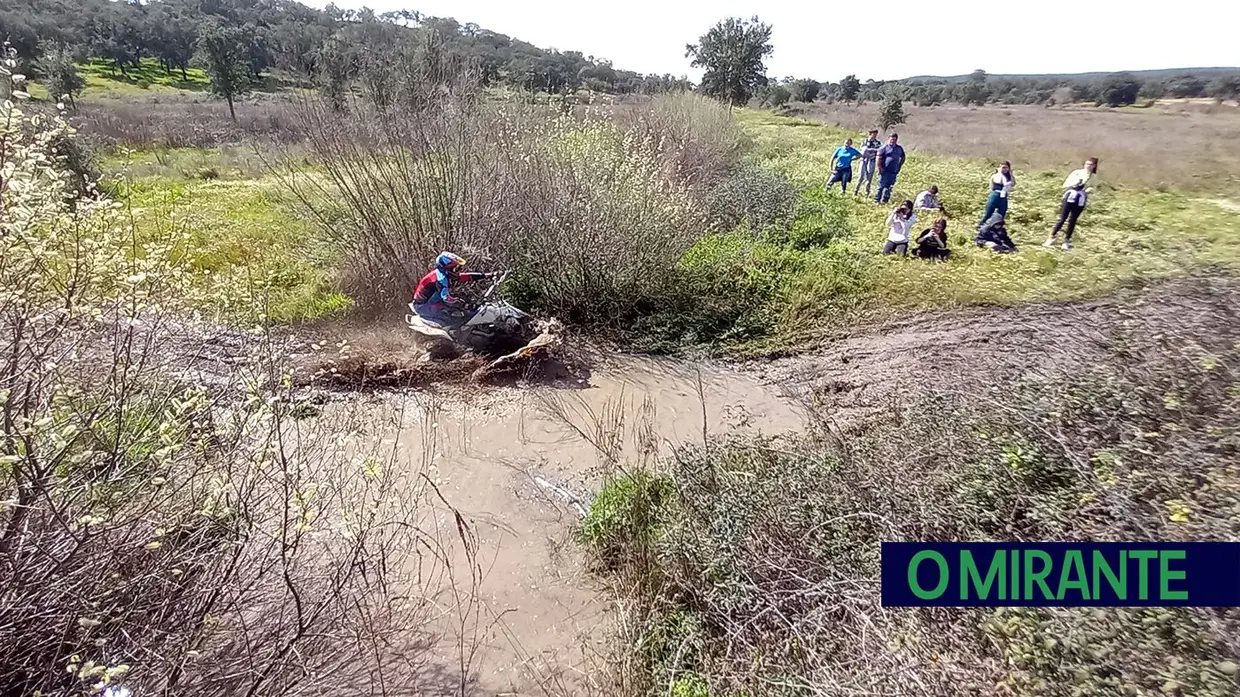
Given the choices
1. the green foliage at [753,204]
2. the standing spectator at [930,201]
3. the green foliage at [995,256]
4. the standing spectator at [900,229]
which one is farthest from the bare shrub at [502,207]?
the standing spectator at [930,201]

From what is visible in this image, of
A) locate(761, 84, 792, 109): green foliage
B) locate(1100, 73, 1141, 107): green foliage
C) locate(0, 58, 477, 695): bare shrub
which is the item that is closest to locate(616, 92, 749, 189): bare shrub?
locate(0, 58, 477, 695): bare shrub

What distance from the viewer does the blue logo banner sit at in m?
2.78

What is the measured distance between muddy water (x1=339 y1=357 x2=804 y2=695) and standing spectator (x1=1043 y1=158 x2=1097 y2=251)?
23.0ft

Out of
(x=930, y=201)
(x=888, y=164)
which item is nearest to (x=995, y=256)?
(x=930, y=201)

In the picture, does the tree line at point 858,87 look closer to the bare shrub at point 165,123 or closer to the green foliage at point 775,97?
the green foliage at point 775,97

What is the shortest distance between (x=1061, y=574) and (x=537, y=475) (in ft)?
14.9

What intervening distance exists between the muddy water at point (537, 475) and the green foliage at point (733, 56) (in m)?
26.8

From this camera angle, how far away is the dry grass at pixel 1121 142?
14.5 m

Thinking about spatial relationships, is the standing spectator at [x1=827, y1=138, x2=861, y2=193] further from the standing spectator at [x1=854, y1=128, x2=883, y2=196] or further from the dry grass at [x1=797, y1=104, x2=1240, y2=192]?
the dry grass at [x1=797, y1=104, x2=1240, y2=192]

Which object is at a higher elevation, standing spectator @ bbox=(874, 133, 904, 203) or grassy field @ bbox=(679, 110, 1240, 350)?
standing spectator @ bbox=(874, 133, 904, 203)

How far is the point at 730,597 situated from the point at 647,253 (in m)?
6.70

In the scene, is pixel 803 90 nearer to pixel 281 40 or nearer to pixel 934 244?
pixel 934 244

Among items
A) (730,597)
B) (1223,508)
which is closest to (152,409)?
(730,597)

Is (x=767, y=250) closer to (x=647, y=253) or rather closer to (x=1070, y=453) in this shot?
(x=647, y=253)
